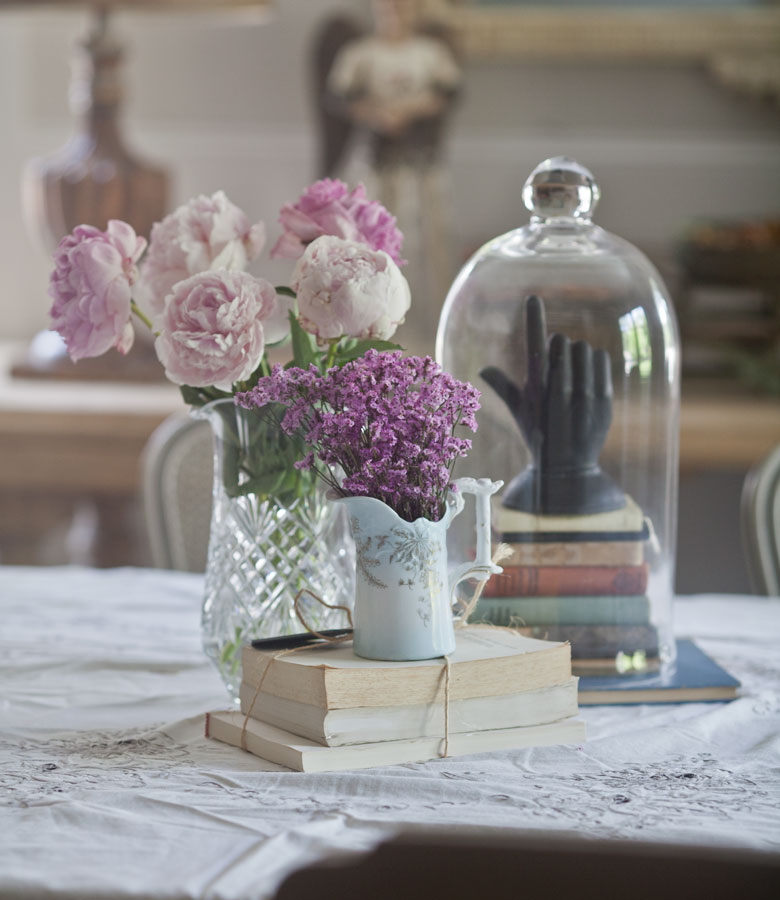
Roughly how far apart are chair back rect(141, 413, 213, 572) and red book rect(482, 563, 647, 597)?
0.63m

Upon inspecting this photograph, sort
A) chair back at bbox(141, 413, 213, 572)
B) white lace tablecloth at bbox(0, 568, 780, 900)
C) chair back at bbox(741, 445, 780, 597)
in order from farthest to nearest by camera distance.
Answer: chair back at bbox(141, 413, 213, 572) < chair back at bbox(741, 445, 780, 597) < white lace tablecloth at bbox(0, 568, 780, 900)

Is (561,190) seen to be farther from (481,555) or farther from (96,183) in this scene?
(96,183)

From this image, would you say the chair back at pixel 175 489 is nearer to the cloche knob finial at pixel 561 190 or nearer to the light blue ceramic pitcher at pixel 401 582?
the cloche knob finial at pixel 561 190

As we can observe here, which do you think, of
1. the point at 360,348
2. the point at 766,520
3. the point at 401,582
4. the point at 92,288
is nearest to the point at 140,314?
the point at 92,288

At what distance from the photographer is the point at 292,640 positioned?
2.29ft

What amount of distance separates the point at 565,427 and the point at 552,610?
0.13 metres

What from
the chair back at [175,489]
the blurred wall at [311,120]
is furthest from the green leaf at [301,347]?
the blurred wall at [311,120]

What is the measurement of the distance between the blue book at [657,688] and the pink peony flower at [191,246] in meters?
0.37

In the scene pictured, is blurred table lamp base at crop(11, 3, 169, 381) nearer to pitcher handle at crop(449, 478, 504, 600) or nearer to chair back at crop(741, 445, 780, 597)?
chair back at crop(741, 445, 780, 597)

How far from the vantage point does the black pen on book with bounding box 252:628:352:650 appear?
689mm

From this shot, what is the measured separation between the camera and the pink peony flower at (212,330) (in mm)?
663

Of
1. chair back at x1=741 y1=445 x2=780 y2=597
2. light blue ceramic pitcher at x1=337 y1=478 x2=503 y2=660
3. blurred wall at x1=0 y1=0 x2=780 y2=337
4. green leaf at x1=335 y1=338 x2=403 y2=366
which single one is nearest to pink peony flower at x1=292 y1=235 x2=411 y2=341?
green leaf at x1=335 y1=338 x2=403 y2=366

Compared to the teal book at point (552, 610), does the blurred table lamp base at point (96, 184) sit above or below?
above

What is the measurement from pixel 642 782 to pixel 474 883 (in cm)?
17
